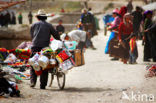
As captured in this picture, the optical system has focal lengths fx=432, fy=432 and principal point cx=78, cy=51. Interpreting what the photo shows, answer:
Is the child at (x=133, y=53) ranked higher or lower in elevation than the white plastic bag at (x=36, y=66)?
higher

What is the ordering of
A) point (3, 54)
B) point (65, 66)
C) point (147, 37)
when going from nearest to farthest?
point (65, 66) < point (3, 54) < point (147, 37)

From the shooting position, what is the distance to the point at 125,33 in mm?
13977

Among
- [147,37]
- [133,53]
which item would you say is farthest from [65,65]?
[147,37]

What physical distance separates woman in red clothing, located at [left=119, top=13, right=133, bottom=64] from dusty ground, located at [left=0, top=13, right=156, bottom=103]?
0.34 meters

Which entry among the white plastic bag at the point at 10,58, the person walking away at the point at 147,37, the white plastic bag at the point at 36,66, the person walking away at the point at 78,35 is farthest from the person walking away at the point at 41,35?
the person walking away at the point at 78,35

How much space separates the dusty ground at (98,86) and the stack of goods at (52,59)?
539 mm

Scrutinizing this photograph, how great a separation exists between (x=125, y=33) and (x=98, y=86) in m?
4.00

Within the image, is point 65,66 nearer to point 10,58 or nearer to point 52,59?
point 52,59

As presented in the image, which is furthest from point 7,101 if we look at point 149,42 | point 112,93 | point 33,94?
point 149,42

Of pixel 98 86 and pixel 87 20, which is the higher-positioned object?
pixel 87 20

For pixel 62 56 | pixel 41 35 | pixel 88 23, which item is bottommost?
pixel 62 56

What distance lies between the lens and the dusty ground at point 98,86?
8.41 m

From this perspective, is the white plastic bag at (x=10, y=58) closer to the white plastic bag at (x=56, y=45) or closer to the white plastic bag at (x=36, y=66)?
the white plastic bag at (x=56, y=45)

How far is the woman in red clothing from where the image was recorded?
544 inches
